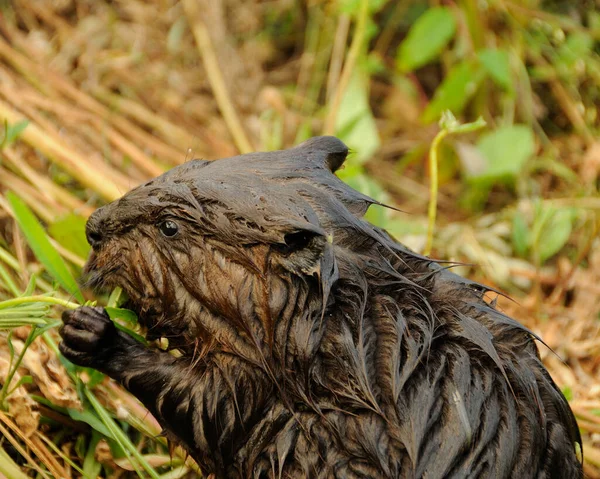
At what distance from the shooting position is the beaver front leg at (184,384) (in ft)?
6.86

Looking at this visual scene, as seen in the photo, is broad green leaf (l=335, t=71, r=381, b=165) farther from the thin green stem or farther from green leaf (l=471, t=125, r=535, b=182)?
the thin green stem

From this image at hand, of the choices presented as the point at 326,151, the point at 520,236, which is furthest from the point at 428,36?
the point at 326,151

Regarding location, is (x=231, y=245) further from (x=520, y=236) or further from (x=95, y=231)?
(x=520, y=236)

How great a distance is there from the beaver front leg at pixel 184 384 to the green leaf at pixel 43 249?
0.36 meters

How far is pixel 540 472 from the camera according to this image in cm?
→ 208

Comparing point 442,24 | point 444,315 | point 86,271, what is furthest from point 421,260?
point 442,24

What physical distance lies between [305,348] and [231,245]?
1.06ft

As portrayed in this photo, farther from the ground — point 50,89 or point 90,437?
point 50,89

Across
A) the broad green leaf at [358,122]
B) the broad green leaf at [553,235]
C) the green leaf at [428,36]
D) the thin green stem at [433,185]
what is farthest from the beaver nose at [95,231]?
the green leaf at [428,36]

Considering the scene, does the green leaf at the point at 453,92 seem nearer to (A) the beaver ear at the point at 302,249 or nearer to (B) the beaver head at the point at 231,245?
(B) the beaver head at the point at 231,245

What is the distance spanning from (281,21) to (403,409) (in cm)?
414

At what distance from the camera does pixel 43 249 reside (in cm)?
251

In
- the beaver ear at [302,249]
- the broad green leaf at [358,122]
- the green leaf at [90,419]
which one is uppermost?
the beaver ear at [302,249]

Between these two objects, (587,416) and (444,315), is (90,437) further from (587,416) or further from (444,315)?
(587,416)
